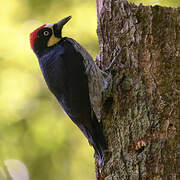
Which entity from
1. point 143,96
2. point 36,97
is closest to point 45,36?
point 36,97

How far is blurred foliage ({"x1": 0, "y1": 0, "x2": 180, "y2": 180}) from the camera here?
16.8 ft

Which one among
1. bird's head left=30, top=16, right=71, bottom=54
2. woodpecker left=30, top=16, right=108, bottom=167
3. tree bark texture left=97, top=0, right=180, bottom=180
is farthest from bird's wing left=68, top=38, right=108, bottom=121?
bird's head left=30, top=16, right=71, bottom=54

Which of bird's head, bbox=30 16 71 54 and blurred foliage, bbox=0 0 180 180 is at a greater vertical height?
bird's head, bbox=30 16 71 54

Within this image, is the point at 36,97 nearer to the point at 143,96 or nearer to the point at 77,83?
the point at 77,83

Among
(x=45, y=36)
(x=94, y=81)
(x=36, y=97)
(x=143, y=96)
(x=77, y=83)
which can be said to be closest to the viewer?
(x=143, y=96)

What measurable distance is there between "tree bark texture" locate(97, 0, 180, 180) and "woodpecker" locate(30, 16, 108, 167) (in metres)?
0.23

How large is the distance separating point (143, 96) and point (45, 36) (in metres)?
1.77

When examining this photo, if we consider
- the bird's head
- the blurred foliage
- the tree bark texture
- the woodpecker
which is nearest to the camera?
the tree bark texture

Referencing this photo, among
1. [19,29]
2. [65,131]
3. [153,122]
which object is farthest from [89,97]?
[19,29]

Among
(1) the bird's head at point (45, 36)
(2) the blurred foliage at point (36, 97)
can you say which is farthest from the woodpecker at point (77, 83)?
(2) the blurred foliage at point (36, 97)

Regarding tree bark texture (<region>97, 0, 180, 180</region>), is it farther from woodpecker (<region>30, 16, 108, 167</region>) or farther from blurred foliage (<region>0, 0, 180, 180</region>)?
blurred foliage (<region>0, 0, 180, 180</region>)

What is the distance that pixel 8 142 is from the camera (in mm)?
5012

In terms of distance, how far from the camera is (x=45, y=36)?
14.0 feet


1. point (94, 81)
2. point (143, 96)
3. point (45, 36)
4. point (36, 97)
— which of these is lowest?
point (36, 97)
